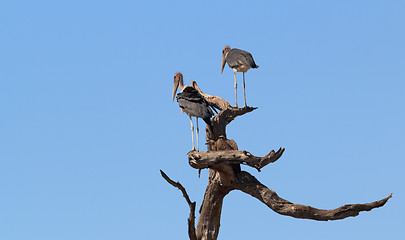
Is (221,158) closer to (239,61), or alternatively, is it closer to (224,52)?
(239,61)

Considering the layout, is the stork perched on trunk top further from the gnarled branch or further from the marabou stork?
the gnarled branch

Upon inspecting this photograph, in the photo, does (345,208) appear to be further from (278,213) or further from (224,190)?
(224,190)

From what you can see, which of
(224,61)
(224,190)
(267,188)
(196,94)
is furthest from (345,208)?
(224,61)

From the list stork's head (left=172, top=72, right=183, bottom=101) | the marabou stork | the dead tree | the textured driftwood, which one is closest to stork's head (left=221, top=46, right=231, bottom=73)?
stork's head (left=172, top=72, right=183, bottom=101)

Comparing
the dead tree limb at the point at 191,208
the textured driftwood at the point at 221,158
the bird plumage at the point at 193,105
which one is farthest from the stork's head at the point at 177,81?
the dead tree limb at the point at 191,208

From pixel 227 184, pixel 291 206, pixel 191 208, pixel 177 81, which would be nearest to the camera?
pixel 191 208

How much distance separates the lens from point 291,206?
52.2ft

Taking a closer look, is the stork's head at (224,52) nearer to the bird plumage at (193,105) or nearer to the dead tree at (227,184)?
the dead tree at (227,184)

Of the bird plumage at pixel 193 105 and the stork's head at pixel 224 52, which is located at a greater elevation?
the stork's head at pixel 224 52

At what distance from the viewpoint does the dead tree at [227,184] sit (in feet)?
51.0

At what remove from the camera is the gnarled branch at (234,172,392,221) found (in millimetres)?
15414

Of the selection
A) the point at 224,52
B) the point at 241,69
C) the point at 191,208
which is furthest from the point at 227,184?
the point at 224,52

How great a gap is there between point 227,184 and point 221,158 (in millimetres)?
1109

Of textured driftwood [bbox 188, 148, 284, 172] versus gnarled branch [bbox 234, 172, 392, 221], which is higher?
textured driftwood [bbox 188, 148, 284, 172]
